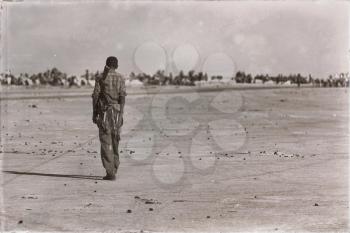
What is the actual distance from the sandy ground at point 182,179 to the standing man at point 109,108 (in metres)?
0.46

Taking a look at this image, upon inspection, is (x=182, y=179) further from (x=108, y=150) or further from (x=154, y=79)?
(x=154, y=79)

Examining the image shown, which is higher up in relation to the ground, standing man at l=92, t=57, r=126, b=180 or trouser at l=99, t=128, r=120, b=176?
standing man at l=92, t=57, r=126, b=180

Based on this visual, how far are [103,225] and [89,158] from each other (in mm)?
7069

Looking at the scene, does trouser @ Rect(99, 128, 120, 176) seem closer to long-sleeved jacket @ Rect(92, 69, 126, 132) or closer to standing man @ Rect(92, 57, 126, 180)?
standing man @ Rect(92, 57, 126, 180)

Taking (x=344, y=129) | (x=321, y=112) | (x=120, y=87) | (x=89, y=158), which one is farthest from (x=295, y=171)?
(x=321, y=112)

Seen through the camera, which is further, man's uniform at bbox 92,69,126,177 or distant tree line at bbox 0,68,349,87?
distant tree line at bbox 0,68,349,87

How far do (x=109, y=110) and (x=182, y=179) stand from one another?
5.54ft

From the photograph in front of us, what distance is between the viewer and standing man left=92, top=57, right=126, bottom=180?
12312mm

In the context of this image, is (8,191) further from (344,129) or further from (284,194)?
(344,129)

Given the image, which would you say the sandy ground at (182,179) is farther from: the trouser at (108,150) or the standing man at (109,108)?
the standing man at (109,108)

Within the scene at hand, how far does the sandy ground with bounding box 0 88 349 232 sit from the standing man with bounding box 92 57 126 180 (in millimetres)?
462

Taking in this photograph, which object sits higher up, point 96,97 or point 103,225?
point 96,97

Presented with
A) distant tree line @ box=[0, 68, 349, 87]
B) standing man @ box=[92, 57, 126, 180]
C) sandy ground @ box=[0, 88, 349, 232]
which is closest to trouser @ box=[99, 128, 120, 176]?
standing man @ box=[92, 57, 126, 180]

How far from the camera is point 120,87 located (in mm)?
12398
